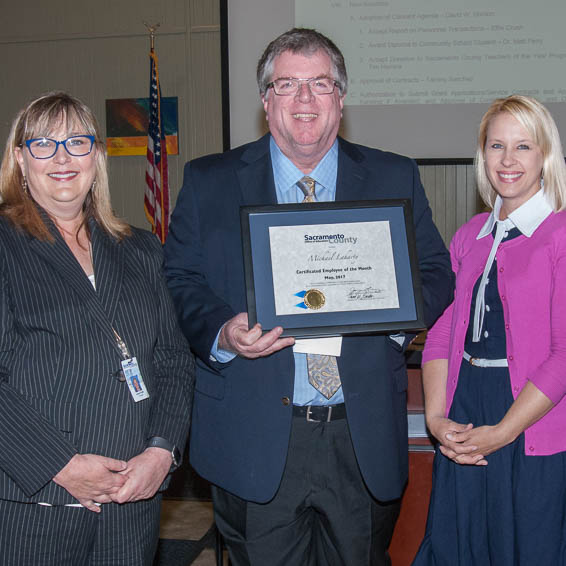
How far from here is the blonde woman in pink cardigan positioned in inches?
73.0

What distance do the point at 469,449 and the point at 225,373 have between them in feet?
2.28

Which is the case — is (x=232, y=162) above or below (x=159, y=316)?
above

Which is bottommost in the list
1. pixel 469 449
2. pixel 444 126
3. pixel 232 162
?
pixel 469 449

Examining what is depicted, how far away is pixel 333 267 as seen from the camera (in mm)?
1729

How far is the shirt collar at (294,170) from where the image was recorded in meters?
1.93

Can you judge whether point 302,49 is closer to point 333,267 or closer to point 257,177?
point 257,177

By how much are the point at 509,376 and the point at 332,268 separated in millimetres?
595

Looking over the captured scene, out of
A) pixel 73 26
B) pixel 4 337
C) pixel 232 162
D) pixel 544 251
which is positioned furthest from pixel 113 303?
pixel 73 26

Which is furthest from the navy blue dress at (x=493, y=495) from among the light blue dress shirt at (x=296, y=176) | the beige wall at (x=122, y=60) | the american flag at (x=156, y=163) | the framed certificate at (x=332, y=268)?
the beige wall at (x=122, y=60)

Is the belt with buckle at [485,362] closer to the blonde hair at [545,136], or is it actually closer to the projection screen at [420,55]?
the blonde hair at [545,136]

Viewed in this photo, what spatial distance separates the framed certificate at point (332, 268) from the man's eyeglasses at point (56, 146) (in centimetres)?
Answer: 46

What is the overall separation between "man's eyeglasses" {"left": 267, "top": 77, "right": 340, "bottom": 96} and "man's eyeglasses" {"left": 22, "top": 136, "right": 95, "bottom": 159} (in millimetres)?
517

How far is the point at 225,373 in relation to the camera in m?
1.87

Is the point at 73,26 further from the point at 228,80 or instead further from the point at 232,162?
the point at 232,162
